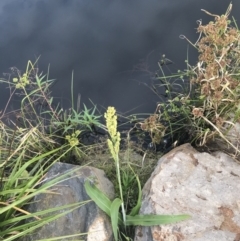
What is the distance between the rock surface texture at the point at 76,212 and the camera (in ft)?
7.18

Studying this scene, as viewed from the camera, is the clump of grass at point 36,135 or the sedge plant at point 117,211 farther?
the clump of grass at point 36,135

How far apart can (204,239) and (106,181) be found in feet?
2.45

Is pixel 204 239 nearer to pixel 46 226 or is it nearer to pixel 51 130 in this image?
pixel 46 226

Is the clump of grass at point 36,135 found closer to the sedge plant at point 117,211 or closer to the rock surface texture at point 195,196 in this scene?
the sedge plant at point 117,211

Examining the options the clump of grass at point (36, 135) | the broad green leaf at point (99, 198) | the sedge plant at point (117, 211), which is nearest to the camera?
the sedge plant at point (117, 211)

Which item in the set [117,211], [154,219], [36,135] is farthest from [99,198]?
[36,135]

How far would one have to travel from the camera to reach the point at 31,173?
99.0 inches

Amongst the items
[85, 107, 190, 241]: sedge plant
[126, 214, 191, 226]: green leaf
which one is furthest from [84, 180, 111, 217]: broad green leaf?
[126, 214, 191, 226]: green leaf

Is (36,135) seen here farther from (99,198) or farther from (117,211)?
(117,211)

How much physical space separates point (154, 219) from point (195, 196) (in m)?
0.27

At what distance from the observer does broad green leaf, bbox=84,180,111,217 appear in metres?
2.17

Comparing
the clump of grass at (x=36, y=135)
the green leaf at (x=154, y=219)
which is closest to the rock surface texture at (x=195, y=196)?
the green leaf at (x=154, y=219)

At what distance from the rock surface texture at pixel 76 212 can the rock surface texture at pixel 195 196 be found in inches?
8.5

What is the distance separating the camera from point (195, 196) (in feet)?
6.88
